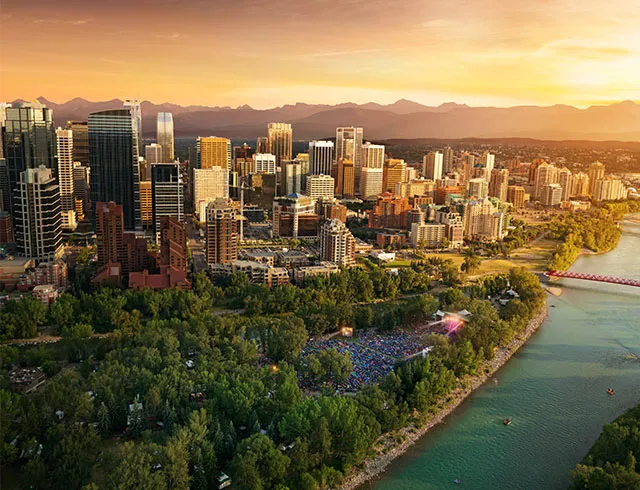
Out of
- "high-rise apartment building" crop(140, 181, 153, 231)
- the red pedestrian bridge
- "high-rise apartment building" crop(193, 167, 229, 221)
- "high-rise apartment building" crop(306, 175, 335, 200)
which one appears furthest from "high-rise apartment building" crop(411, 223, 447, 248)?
"high-rise apartment building" crop(140, 181, 153, 231)

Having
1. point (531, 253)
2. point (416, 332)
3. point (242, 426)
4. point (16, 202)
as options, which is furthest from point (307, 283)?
point (531, 253)

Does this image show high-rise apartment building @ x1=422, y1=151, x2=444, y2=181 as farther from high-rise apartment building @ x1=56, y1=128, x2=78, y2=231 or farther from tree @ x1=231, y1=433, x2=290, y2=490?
tree @ x1=231, y1=433, x2=290, y2=490

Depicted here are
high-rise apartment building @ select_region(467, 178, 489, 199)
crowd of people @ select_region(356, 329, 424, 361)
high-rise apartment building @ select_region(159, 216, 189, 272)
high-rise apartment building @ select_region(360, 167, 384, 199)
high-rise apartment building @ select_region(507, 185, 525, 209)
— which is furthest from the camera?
high-rise apartment building @ select_region(507, 185, 525, 209)

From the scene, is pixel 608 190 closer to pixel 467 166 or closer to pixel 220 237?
pixel 467 166

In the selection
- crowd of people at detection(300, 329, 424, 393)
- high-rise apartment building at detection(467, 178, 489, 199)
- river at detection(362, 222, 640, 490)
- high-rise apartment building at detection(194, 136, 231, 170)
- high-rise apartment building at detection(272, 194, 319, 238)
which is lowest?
river at detection(362, 222, 640, 490)

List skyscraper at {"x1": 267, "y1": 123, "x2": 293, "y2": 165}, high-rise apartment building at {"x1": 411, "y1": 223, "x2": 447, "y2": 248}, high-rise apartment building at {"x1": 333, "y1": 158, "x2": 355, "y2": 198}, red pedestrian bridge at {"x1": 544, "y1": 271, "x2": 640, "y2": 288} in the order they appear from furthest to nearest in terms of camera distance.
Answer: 1. skyscraper at {"x1": 267, "y1": 123, "x2": 293, "y2": 165}
2. high-rise apartment building at {"x1": 333, "y1": 158, "x2": 355, "y2": 198}
3. high-rise apartment building at {"x1": 411, "y1": 223, "x2": 447, "y2": 248}
4. red pedestrian bridge at {"x1": 544, "y1": 271, "x2": 640, "y2": 288}

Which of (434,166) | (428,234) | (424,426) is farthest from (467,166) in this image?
(424,426)

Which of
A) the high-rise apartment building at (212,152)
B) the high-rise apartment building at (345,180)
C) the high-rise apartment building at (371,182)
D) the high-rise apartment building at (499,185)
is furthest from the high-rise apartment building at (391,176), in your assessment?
the high-rise apartment building at (212,152)
